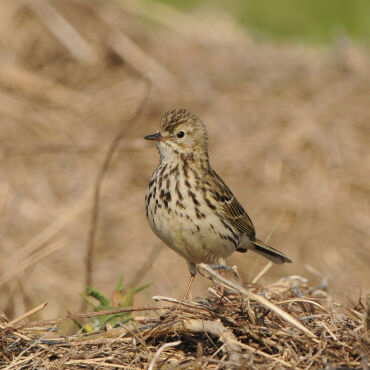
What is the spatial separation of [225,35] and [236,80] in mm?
2212

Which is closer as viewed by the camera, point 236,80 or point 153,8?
point 236,80

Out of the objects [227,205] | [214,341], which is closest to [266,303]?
[214,341]

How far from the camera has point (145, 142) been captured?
332 inches

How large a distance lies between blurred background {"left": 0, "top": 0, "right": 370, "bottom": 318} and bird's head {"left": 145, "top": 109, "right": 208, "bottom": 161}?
163 centimetres

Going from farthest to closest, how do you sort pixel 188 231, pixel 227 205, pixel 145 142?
pixel 145 142
pixel 227 205
pixel 188 231

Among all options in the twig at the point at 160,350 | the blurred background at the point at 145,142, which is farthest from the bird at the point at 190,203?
the blurred background at the point at 145,142

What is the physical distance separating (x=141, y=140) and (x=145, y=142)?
0.60 m

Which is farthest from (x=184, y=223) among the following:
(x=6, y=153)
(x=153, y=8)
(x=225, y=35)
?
(x=225, y=35)

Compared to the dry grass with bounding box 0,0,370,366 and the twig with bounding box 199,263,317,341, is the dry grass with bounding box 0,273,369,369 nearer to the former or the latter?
the twig with bounding box 199,263,317,341

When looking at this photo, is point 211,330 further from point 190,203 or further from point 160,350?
point 190,203

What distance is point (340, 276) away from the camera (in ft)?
26.8

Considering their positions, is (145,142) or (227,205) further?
(145,142)

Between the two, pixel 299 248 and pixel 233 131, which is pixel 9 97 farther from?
pixel 299 248

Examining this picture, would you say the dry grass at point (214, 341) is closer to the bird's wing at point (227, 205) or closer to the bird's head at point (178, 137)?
the bird's wing at point (227, 205)
